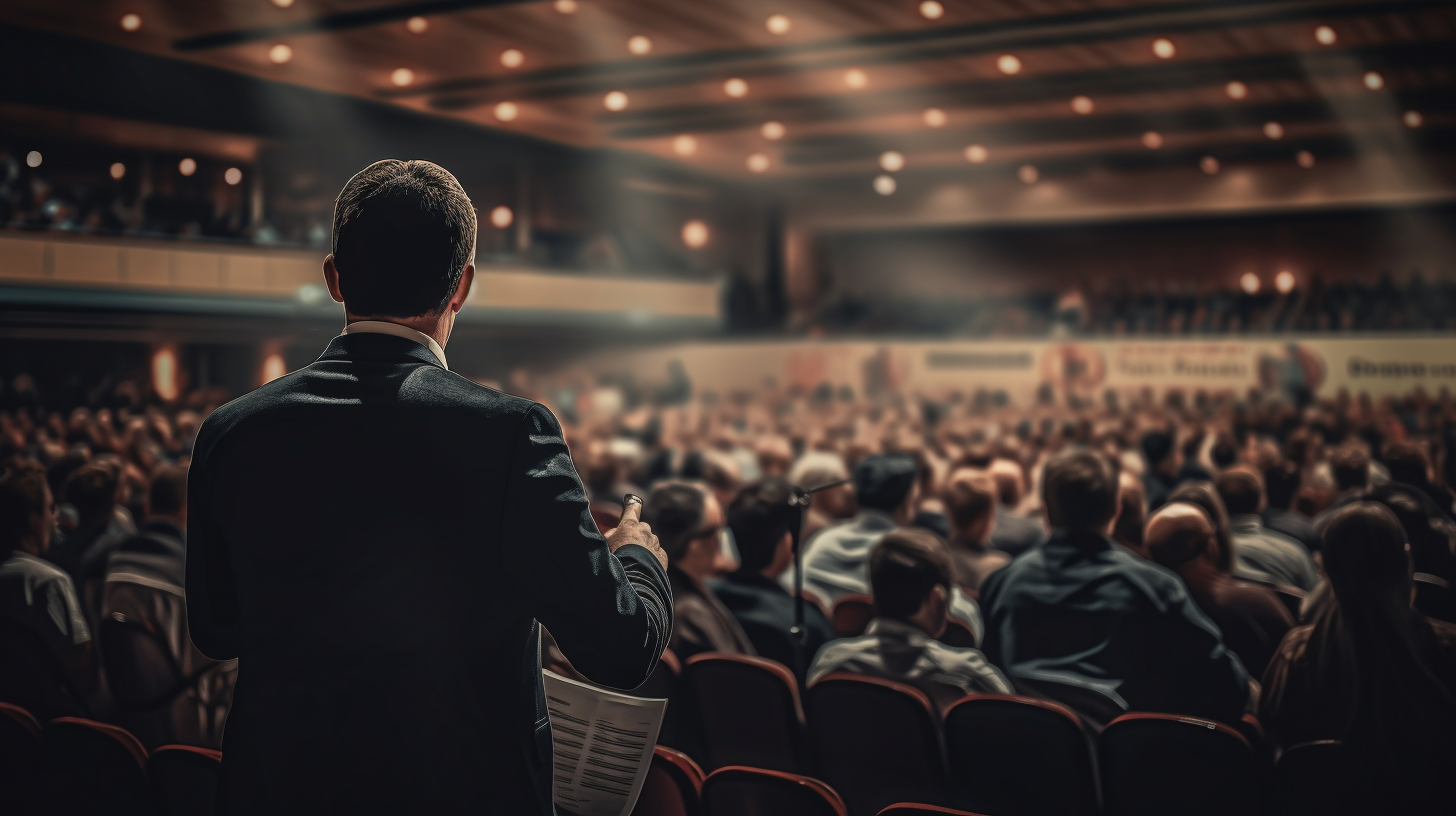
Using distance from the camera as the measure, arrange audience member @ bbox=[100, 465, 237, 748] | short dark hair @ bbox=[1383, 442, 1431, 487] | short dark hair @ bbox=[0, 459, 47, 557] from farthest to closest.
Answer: short dark hair @ bbox=[1383, 442, 1431, 487] < short dark hair @ bbox=[0, 459, 47, 557] < audience member @ bbox=[100, 465, 237, 748]

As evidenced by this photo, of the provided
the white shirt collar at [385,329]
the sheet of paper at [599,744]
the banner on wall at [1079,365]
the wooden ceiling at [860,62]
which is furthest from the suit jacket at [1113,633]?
the banner on wall at [1079,365]

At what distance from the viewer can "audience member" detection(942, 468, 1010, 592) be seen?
183 inches

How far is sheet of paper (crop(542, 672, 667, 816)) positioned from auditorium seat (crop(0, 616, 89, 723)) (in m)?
2.42

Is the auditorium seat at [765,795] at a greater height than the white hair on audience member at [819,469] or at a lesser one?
lesser

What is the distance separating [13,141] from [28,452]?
861 cm

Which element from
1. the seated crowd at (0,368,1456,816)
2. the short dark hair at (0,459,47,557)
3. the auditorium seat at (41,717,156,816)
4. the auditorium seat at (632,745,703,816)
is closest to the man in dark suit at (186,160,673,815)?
the auditorium seat at (632,745,703,816)

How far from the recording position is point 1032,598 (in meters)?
3.34

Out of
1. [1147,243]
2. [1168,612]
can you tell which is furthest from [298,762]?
[1147,243]

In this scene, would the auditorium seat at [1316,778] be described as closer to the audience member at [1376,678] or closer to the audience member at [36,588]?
the audience member at [1376,678]

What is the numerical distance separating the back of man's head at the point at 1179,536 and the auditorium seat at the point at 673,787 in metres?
1.94

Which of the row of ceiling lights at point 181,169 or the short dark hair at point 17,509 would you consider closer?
the short dark hair at point 17,509

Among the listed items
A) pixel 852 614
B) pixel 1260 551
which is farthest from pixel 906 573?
pixel 1260 551

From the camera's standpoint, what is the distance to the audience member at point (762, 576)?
3.74 metres

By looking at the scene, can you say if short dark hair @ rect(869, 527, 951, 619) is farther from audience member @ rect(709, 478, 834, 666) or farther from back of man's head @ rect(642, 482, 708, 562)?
back of man's head @ rect(642, 482, 708, 562)
